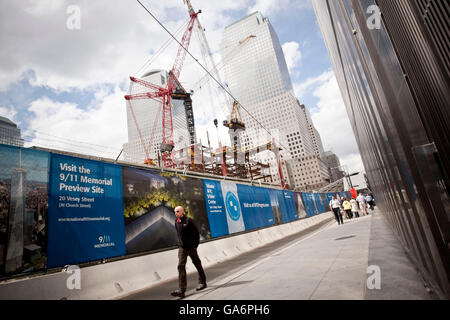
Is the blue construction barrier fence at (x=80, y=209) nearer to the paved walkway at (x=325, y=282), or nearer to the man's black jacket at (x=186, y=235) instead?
the paved walkway at (x=325, y=282)

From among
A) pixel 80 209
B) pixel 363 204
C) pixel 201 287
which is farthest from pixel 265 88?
pixel 201 287

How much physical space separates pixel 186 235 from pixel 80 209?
2.46 meters

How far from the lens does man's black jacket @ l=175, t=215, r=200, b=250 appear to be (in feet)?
17.5

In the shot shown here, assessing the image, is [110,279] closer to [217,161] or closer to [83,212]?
[83,212]

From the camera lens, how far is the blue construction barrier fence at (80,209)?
447cm

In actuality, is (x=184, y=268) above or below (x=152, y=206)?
below

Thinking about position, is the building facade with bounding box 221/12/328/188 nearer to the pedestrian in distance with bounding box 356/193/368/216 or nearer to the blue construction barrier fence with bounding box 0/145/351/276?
the pedestrian in distance with bounding box 356/193/368/216

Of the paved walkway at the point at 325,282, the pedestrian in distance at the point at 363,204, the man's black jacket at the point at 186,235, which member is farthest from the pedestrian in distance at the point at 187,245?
the pedestrian in distance at the point at 363,204

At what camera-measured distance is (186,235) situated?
5.39m

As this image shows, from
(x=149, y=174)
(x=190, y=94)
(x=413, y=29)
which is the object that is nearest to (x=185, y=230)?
(x=149, y=174)

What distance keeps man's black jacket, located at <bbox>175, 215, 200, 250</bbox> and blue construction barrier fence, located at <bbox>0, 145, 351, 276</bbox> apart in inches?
73.7

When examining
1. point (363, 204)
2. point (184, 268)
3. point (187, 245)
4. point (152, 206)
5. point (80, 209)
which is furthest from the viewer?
point (363, 204)

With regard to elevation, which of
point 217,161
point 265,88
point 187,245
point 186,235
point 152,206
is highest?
point 265,88
